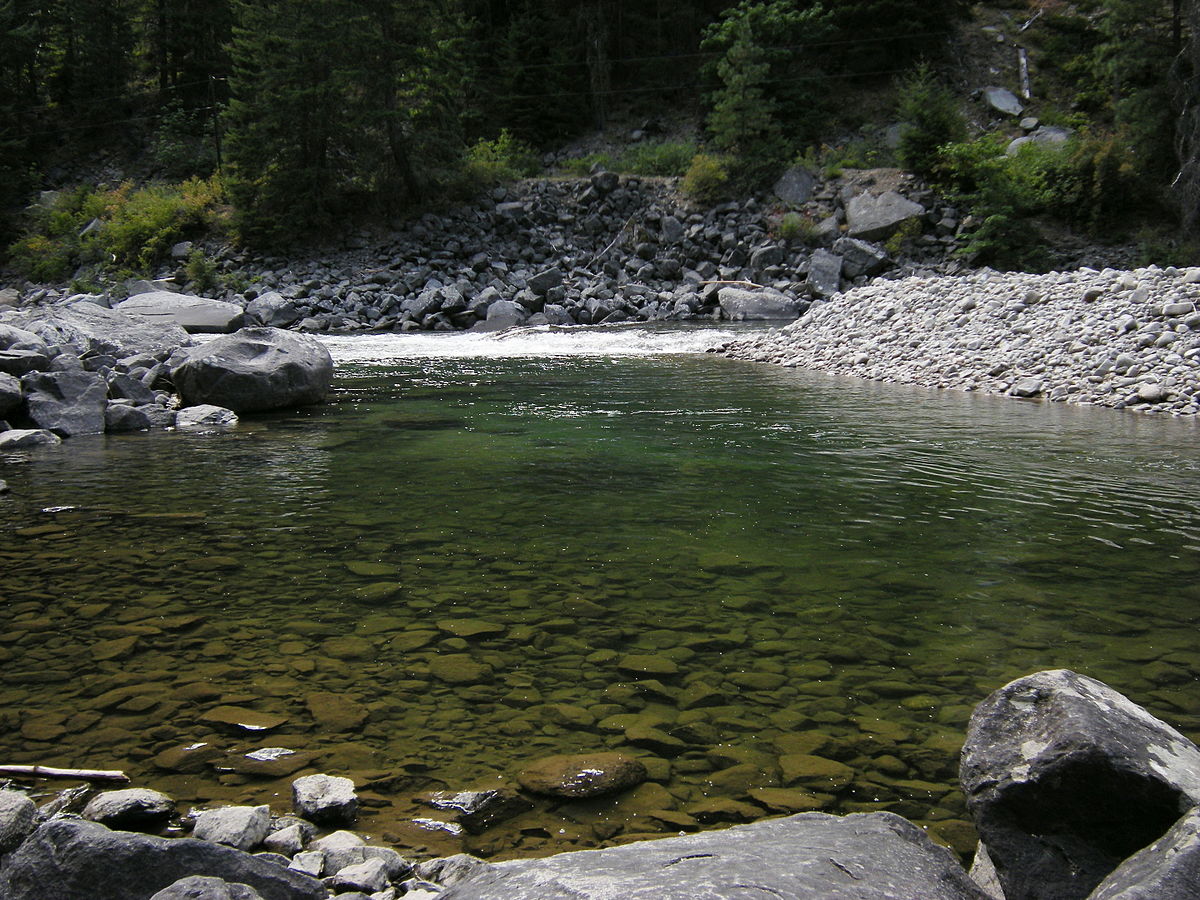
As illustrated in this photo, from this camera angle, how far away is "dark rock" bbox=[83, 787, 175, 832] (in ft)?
8.08

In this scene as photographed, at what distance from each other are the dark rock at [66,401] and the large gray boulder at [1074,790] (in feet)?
33.0

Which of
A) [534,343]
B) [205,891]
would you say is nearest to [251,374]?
[534,343]

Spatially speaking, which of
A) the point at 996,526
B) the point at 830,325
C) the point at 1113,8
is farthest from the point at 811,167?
the point at 996,526

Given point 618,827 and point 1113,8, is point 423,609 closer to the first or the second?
point 618,827

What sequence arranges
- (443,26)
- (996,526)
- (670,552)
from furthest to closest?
(443,26) < (996,526) < (670,552)

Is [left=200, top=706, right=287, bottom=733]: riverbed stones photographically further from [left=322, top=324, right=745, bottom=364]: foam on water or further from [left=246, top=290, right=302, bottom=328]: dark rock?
[left=246, top=290, right=302, bottom=328]: dark rock

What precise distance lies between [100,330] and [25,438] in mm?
5012

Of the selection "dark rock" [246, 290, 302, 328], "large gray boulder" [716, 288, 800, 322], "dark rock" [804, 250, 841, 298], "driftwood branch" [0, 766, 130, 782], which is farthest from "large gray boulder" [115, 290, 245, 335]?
"driftwood branch" [0, 766, 130, 782]

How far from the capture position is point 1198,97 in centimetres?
2334

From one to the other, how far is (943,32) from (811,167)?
10208 millimetres

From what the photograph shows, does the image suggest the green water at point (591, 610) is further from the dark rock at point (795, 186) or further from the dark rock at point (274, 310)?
the dark rock at point (795, 186)

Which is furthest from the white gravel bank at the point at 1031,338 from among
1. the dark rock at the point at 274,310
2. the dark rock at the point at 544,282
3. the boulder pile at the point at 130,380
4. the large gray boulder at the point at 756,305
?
the dark rock at the point at 274,310

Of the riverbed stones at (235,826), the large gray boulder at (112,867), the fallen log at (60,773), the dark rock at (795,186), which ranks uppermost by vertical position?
the dark rock at (795,186)

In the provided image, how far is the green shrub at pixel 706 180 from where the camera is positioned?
104ft
